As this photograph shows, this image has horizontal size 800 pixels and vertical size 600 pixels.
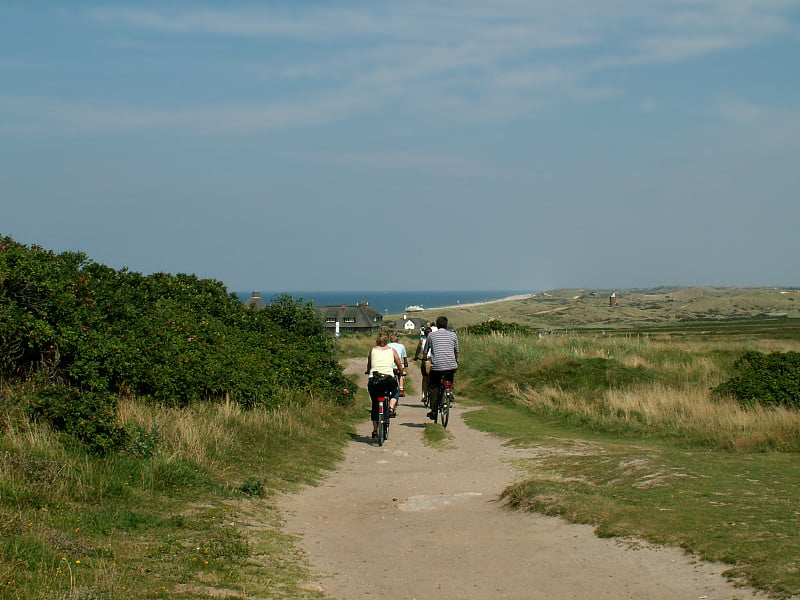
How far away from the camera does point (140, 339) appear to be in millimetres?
13164

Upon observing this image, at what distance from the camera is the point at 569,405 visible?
1912 cm

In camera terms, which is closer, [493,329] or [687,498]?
[687,498]

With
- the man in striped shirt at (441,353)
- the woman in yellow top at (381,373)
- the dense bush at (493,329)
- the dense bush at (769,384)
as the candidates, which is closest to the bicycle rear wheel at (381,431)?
the woman in yellow top at (381,373)

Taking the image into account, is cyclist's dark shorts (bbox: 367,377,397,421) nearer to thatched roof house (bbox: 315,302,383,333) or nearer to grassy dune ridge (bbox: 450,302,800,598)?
grassy dune ridge (bbox: 450,302,800,598)

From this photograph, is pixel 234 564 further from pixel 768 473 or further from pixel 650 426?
pixel 650 426

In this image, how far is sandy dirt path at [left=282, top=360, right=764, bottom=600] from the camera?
6.04 meters

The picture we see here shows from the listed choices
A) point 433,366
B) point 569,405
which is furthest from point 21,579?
point 569,405

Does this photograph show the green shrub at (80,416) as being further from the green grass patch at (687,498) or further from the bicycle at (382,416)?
the bicycle at (382,416)

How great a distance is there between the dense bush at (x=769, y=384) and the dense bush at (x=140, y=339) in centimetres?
861

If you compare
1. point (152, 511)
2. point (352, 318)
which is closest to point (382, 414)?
point (152, 511)

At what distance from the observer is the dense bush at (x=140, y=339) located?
11484 mm

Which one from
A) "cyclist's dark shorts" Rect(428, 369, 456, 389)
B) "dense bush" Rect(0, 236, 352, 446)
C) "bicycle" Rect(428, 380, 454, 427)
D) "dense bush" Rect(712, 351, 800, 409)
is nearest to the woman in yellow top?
"cyclist's dark shorts" Rect(428, 369, 456, 389)

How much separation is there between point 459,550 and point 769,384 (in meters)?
12.4

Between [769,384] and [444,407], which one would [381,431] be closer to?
[444,407]
